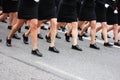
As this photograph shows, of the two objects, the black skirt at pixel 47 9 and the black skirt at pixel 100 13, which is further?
the black skirt at pixel 100 13

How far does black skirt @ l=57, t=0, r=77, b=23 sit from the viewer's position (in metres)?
10.1

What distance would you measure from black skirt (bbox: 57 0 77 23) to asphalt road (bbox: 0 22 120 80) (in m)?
0.65

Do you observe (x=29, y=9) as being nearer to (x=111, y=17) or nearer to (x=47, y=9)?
(x=47, y=9)

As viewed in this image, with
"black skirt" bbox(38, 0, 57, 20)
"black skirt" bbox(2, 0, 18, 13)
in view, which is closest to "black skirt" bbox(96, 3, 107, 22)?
"black skirt" bbox(2, 0, 18, 13)

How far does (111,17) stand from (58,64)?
4.01 meters

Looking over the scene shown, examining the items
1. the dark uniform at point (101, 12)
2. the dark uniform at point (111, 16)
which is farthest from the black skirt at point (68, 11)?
the dark uniform at point (111, 16)

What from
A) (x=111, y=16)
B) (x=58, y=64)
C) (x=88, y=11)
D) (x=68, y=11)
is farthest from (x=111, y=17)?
(x=58, y=64)

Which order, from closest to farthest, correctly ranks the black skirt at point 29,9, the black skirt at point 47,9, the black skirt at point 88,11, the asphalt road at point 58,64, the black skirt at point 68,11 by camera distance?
the asphalt road at point 58,64
the black skirt at point 29,9
the black skirt at point 47,9
the black skirt at point 68,11
the black skirt at point 88,11

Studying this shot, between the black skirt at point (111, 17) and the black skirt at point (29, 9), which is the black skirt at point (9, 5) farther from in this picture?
the black skirt at point (111, 17)

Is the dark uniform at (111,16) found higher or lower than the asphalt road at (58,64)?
higher

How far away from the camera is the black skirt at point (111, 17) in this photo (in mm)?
11766

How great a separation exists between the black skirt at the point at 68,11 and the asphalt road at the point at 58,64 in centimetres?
65

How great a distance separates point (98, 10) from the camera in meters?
11.3

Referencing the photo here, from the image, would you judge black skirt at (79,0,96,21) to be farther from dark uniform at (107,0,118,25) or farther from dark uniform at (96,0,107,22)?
dark uniform at (107,0,118,25)
